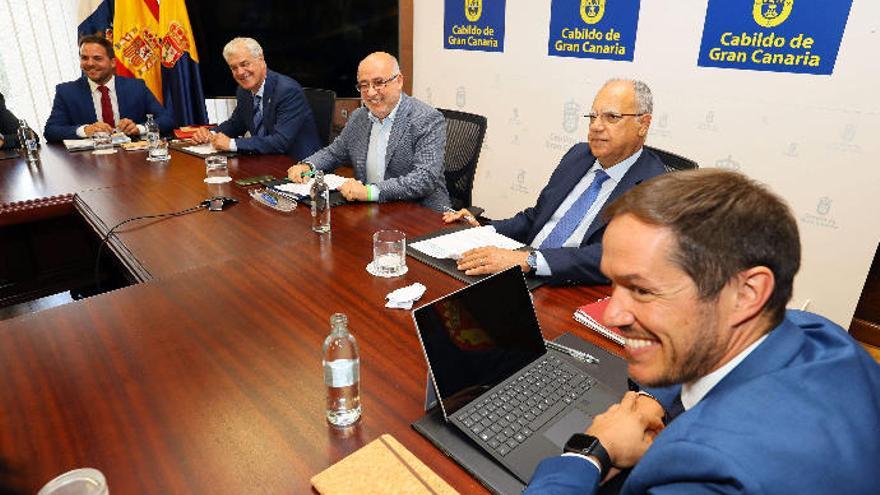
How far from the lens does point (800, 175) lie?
2.65m

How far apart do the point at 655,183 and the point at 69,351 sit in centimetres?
121

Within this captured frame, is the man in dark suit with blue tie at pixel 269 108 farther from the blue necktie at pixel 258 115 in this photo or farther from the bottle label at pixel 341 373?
the bottle label at pixel 341 373

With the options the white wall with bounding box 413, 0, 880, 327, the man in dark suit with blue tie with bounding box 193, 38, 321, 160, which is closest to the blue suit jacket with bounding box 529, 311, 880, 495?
the white wall with bounding box 413, 0, 880, 327

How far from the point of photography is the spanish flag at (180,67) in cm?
425

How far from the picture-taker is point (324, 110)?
3.50 metres

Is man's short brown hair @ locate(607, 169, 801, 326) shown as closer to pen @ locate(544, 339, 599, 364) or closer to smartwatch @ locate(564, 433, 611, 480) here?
smartwatch @ locate(564, 433, 611, 480)

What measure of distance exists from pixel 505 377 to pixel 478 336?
10 centimetres

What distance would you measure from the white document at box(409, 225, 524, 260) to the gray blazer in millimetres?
560

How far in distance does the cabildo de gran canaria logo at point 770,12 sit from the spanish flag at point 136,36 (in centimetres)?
424

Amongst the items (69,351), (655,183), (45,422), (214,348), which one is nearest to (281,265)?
(214,348)

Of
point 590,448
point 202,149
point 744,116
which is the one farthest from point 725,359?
point 202,149

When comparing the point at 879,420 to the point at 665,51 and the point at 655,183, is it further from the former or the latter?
the point at 665,51

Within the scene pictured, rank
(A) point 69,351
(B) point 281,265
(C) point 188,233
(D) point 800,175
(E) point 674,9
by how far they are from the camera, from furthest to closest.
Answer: (E) point 674,9 → (D) point 800,175 → (C) point 188,233 → (B) point 281,265 → (A) point 69,351

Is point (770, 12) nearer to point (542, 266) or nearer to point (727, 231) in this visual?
point (542, 266)
